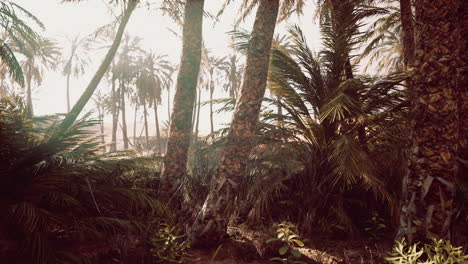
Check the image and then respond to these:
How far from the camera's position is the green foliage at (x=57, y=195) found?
8.57ft

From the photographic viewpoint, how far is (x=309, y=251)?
4.12 meters

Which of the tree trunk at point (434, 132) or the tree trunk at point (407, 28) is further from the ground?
the tree trunk at point (407, 28)

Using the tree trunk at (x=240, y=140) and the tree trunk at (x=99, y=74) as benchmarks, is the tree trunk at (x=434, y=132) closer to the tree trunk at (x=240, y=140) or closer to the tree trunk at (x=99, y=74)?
the tree trunk at (x=240, y=140)

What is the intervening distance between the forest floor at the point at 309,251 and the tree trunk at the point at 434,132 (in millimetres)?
912

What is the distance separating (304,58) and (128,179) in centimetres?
456

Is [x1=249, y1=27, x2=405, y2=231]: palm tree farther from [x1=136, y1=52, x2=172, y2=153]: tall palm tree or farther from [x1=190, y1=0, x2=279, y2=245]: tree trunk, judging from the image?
[x1=136, y1=52, x2=172, y2=153]: tall palm tree

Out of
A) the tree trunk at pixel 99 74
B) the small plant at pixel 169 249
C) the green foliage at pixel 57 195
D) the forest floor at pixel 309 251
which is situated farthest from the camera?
the tree trunk at pixel 99 74

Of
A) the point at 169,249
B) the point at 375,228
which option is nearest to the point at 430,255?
the point at 375,228

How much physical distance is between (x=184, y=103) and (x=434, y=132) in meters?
3.88

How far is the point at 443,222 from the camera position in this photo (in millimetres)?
2873

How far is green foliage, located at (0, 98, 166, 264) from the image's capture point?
2.61m

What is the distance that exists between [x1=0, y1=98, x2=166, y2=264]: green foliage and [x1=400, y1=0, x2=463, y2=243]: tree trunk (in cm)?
326

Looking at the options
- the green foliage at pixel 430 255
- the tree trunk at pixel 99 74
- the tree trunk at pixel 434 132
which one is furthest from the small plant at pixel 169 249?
the tree trunk at pixel 99 74

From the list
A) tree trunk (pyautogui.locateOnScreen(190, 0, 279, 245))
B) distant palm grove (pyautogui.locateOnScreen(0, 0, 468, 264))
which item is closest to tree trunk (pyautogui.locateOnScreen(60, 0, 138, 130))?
distant palm grove (pyautogui.locateOnScreen(0, 0, 468, 264))
